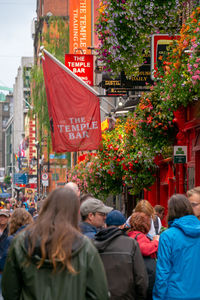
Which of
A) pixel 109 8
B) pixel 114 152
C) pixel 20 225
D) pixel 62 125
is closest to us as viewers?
pixel 20 225

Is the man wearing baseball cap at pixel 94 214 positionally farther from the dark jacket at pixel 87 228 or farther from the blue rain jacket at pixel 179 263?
the blue rain jacket at pixel 179 263

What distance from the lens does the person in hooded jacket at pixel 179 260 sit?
558cm

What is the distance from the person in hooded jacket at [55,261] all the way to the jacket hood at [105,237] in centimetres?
150

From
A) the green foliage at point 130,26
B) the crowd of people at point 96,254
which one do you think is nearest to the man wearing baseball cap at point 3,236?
the crowd of people at point 96,254

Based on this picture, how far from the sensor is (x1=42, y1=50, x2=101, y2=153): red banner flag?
16156 millimetres

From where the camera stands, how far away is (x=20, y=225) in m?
8.10

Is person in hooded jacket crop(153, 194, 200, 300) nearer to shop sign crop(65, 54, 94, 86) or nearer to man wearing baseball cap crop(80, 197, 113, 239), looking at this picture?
man wearing baseball cap crop(80, 197, 113, 239)

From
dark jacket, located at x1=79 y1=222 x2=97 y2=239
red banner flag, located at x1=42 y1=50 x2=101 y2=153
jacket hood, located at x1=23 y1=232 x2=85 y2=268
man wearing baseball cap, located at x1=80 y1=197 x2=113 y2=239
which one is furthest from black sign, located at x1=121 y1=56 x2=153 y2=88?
jacket hood, located at x1=23 y1=232 x2=85 y2=268

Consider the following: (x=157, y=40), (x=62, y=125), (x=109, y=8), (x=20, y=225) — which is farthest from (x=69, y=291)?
(x=62, y=125)

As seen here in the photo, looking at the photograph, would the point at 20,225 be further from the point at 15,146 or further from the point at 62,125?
the point at 15,146

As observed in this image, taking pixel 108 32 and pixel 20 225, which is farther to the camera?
pixel 108 32

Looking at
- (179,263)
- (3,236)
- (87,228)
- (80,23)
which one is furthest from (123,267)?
(80,23)

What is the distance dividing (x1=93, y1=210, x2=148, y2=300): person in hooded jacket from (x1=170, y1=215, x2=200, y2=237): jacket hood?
416 millimetres

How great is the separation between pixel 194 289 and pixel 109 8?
7673 mm
